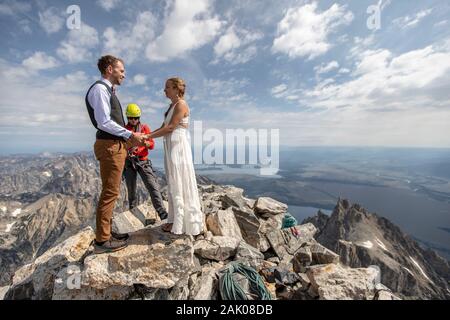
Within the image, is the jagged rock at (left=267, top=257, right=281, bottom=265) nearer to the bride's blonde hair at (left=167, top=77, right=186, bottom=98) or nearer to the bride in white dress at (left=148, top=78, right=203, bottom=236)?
the bride in white dress at (left=148, top=78, right=203, bottom=236)

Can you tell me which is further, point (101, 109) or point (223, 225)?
point (223, 225)

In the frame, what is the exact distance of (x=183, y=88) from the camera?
7.10 metres

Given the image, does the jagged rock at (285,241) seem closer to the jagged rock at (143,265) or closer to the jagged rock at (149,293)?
the jagged rock at (143,265)

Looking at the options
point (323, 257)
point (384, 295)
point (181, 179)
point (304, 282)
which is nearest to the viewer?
point (384, 295)

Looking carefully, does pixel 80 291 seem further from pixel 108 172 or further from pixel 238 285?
pixel 238 285

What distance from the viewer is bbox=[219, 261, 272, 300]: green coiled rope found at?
6.60 m

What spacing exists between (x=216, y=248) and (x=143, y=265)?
106 inches

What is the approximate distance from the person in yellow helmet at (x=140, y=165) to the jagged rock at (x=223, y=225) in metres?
2.04

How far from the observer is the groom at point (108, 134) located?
6.07 metres

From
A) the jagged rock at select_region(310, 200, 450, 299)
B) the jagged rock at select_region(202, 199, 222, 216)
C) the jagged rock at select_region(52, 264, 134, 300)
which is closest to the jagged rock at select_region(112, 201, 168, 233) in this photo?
the jagged rock at select_region(52, 264, 134, 300)

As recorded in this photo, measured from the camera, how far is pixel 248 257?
28.8 feet

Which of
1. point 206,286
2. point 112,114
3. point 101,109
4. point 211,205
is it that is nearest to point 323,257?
point 206,286
